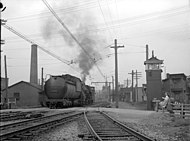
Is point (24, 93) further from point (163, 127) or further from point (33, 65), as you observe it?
point (163, 127)

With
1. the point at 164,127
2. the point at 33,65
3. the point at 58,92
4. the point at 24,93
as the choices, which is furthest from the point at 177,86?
the point at 33,65

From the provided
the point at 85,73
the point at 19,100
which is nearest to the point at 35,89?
the point at 19,100

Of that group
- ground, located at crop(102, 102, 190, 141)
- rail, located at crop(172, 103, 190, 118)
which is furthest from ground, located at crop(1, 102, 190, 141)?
rail, located at crop(172, 103, 190, 118)

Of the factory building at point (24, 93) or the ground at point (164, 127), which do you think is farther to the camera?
the factory building at point (24, 93)

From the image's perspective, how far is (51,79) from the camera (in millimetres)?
34469

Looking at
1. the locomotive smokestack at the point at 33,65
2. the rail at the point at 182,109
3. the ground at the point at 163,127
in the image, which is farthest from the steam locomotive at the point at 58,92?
the locomotive smokestack at the point at 33,65

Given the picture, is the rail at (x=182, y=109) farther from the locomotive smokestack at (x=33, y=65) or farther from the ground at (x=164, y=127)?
the locomotive smokestack at (x=33, y=65)

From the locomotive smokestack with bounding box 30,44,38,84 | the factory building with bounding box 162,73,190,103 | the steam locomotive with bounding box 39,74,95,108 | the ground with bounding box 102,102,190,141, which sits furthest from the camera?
the locomotive smokestack with bounding box 30,44,38,84

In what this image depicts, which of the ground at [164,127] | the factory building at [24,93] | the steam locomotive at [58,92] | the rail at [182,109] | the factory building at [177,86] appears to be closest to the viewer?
the ground at [164,127]

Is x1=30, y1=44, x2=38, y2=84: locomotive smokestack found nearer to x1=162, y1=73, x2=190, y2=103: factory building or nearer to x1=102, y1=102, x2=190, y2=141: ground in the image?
x1=162, y1=73, x2=190, y2=103: factory building

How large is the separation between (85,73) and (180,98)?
1484cm

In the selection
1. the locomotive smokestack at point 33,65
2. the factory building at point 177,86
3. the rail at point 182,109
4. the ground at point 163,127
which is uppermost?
the locomotive smokestack at point 33,65

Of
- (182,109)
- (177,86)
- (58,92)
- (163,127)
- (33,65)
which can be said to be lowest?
(163,127)

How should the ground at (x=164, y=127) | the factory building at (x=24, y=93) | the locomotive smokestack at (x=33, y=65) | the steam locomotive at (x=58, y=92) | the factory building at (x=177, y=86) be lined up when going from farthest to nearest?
the locomotive smokestack at (x=33, y=65) < the factory building at (x=24, y=93) < the factory building at (x=177, y=86) < the steam locomotive at (x=58, y=92) < the ground at (x=164, y=127)
